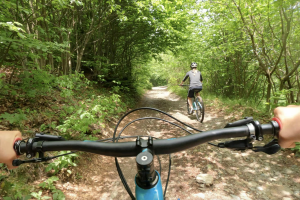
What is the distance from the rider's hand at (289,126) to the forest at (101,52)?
2907mm

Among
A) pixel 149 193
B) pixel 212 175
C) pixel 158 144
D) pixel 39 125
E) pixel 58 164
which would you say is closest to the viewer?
pixel 149 193

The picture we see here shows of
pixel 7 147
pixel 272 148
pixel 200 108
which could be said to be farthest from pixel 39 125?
pixel 200 108

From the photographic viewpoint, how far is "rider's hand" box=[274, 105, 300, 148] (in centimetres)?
76

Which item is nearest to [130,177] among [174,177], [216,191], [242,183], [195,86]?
[174,177]

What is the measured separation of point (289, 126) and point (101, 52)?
1018 cm

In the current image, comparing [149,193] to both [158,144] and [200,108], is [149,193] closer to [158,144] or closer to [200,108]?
[158,144]

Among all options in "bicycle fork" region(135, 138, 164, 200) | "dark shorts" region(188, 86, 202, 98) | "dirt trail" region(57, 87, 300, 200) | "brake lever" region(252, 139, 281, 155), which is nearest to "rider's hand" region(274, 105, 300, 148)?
"brake lever" region(252, 139, 281, 155)

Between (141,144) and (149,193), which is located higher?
(141,144)

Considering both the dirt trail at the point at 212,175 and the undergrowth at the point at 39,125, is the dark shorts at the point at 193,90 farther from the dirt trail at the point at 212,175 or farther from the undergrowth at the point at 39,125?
the undergrowth at the point at 39,125

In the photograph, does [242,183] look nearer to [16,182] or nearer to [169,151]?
[169,151]

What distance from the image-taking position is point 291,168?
3256mm

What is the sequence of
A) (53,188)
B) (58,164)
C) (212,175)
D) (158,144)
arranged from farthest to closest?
(212,175), (58,164), (53,188), (158,144)

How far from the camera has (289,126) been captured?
0.77 meters

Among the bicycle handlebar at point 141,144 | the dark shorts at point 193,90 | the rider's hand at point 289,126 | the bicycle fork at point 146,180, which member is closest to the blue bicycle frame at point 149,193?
the bicycle fork at point 146,180
